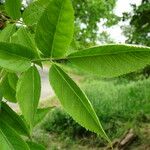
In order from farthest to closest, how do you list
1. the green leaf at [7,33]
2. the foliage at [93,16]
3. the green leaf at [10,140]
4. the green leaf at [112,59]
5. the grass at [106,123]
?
the foliage at [93,16] < the grass at [106,123] < the green leaf at [7,33] < the green leaf at [10,140] < the green leaf at [112,59]

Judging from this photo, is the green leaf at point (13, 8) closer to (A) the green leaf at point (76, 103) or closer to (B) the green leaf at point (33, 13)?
(B) the green leaf at point (33, 13)

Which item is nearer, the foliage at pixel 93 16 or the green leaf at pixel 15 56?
the green leaf at pixel 15 56

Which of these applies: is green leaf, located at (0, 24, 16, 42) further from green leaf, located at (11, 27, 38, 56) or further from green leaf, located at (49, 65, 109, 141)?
green leaf, located at (49, 65, 109, 141)

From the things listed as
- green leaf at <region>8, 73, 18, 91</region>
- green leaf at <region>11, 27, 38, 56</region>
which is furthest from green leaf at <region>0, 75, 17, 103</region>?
green leaf at <region>11, 27, 38, 56</region>

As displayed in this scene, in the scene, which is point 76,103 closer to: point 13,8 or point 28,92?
point 28,92

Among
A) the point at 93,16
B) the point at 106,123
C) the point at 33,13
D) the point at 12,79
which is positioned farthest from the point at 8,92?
the point at 93,16

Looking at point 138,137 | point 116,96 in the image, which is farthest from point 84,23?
point 138,137

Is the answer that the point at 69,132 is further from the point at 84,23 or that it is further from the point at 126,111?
the point at 84,23

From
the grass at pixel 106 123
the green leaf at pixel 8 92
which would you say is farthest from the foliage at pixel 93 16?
the green leaf at pixel 8 92
